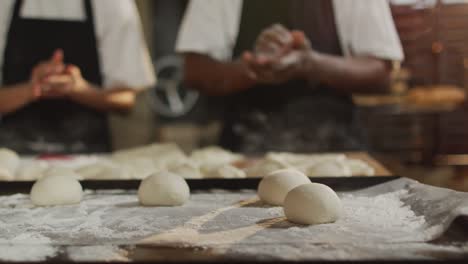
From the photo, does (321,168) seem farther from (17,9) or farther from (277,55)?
(17,9)

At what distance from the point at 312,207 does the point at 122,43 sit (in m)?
2.14

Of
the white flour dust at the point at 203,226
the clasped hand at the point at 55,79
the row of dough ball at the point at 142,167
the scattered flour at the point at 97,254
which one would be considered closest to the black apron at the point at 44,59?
the clasped hand at the point at 55,79

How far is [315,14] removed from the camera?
2.94m

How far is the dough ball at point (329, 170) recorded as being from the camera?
2.01 meters

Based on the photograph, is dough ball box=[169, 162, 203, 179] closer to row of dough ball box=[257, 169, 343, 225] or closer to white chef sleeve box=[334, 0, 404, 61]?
row of dough ball box=[257, 169, 343, 225]

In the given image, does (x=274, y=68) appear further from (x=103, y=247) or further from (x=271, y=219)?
(x=103, y=247)

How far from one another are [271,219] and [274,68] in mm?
1457

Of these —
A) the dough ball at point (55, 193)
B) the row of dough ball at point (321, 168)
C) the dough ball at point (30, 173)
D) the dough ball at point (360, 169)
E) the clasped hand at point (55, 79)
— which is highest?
the clasped hand at point (55, 79)

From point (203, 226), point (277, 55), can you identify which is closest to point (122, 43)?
point (277, 55)

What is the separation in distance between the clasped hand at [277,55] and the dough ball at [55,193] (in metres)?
1.34

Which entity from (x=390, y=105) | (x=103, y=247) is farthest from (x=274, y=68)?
(x=103, y=247)

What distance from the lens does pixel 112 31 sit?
10.4 ft

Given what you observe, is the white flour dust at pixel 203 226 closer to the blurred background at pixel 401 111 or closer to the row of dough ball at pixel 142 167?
the row of dough ball at pixel 142 167

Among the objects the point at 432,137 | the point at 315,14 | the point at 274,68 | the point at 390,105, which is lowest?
the point at 432,137
